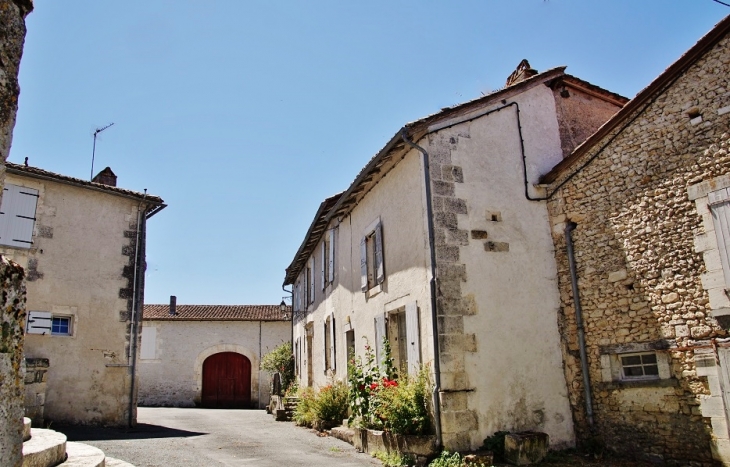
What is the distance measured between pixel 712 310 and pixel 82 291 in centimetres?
1085

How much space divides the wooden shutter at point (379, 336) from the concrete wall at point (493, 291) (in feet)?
6.46

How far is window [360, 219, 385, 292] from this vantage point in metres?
9.38

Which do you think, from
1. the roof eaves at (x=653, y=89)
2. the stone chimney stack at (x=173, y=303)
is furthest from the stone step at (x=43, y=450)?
the stone chimney stack at (x=173, y=303)

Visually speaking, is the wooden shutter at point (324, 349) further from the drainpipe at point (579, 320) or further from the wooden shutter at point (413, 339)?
the drainpipe at point (579, 320)

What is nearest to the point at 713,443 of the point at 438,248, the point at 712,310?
the point at 712,310

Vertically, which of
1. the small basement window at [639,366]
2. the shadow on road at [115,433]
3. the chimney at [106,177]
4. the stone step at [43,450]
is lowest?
the shadow on road at [115,433]

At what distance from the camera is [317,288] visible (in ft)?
48.0

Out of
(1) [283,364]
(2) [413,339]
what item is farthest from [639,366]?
(1) [283,364]

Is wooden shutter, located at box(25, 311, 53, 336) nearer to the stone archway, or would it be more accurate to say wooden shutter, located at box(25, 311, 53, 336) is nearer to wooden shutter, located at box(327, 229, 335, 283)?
wooden shutter, located at box(327, 229, 335, 283)

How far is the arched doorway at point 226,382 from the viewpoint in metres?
22.2

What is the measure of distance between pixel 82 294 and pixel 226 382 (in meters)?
12.0

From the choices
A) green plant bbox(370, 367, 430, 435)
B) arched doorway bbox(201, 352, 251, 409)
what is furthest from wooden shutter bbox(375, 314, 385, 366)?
arched doorway bbox(201, 352, 251, 409)

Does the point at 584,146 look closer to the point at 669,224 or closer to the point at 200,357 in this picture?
the point at 669,224

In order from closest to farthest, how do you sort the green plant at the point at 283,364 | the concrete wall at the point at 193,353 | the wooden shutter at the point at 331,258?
Answer: the wooden shutter at the point at 331,258 → the green plant at the point at 283,364 → the concrete wall at the point at 193,353
